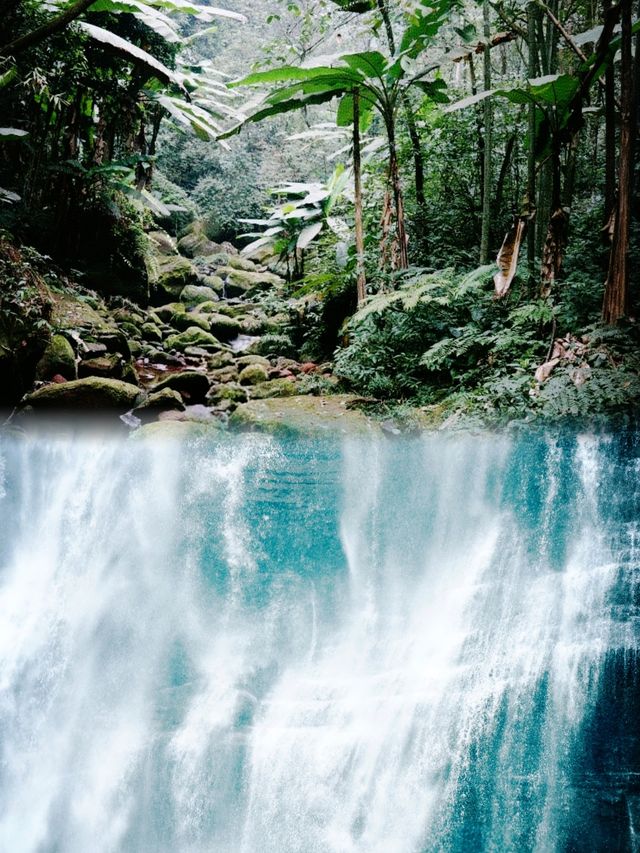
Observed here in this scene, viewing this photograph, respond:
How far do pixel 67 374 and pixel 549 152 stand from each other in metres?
4.42

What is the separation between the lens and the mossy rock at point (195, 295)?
9609 millimetres

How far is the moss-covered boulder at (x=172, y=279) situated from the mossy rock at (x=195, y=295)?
9cm

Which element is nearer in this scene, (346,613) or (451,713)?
(451,713)

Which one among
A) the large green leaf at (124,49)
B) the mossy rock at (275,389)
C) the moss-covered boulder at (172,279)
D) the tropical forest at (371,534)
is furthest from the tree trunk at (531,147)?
the moss-covered boulder at (172,279)

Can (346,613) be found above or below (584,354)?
below

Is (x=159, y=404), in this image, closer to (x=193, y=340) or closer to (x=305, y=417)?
(x=305, y=417)

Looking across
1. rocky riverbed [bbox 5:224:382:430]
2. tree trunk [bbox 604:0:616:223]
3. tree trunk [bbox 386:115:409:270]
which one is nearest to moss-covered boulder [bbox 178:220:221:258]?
rocky riverbed [bbox 5:224:382:430]

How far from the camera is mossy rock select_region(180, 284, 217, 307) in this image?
9.61m

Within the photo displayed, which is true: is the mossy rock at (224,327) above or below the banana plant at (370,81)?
below

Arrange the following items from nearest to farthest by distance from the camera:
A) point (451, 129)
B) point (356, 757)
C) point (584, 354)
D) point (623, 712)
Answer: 1. point (584, 354)
2. point (623, 712)
3. point (356, 757)
4. point (451, 129)

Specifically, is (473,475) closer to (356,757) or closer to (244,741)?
(356,757)

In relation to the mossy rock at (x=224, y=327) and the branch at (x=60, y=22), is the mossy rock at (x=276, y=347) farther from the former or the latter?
the branch at (x=60, y=22)

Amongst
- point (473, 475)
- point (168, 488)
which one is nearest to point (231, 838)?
point (168, 488)

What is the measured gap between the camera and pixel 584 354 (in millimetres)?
3645
